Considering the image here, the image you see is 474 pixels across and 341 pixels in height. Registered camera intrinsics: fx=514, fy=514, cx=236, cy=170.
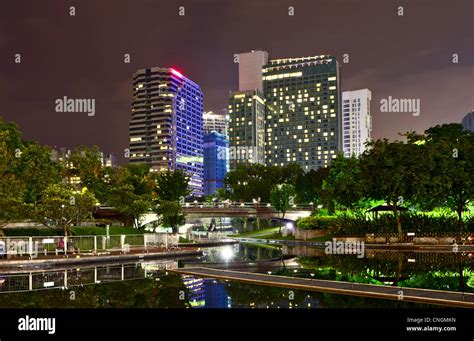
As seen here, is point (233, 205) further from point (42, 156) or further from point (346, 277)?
point (346, 277)

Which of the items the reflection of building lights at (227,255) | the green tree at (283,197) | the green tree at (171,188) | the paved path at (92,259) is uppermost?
the green tree at (171,188)

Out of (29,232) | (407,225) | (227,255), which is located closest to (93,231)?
(29,232)

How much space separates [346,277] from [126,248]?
763 inches

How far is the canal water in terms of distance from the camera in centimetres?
1619

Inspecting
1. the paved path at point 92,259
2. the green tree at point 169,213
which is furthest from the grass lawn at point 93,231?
the paved path at point 92,259

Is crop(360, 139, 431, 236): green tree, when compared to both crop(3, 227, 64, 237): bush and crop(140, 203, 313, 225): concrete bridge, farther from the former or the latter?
crop(140, 203, 313, 225): concrete bridge

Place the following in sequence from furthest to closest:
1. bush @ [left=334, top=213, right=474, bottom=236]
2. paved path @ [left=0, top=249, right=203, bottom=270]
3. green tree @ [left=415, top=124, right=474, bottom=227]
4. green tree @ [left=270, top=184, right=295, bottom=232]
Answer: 1. green tree @ [left=270, top=184, right=295, bottom=232]
2. bush @ [left=334, top=213, right=474, bottom=236]
3. green tree @ [left=415, top=124, right=474, bottom=227]
4. paved path @ [left=0, top=249, right=203, bottom=270]

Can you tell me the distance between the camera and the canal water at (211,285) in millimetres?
16188

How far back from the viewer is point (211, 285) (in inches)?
803

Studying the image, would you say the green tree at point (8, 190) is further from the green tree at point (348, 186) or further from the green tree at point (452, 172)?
the green tree at point (452, 172)

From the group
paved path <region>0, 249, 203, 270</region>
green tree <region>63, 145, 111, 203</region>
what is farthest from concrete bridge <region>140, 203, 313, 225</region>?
paved path <region>0, 249, 203, 270</region>

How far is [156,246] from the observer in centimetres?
4178

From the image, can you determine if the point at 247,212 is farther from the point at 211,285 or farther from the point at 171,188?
the point at 211,285
